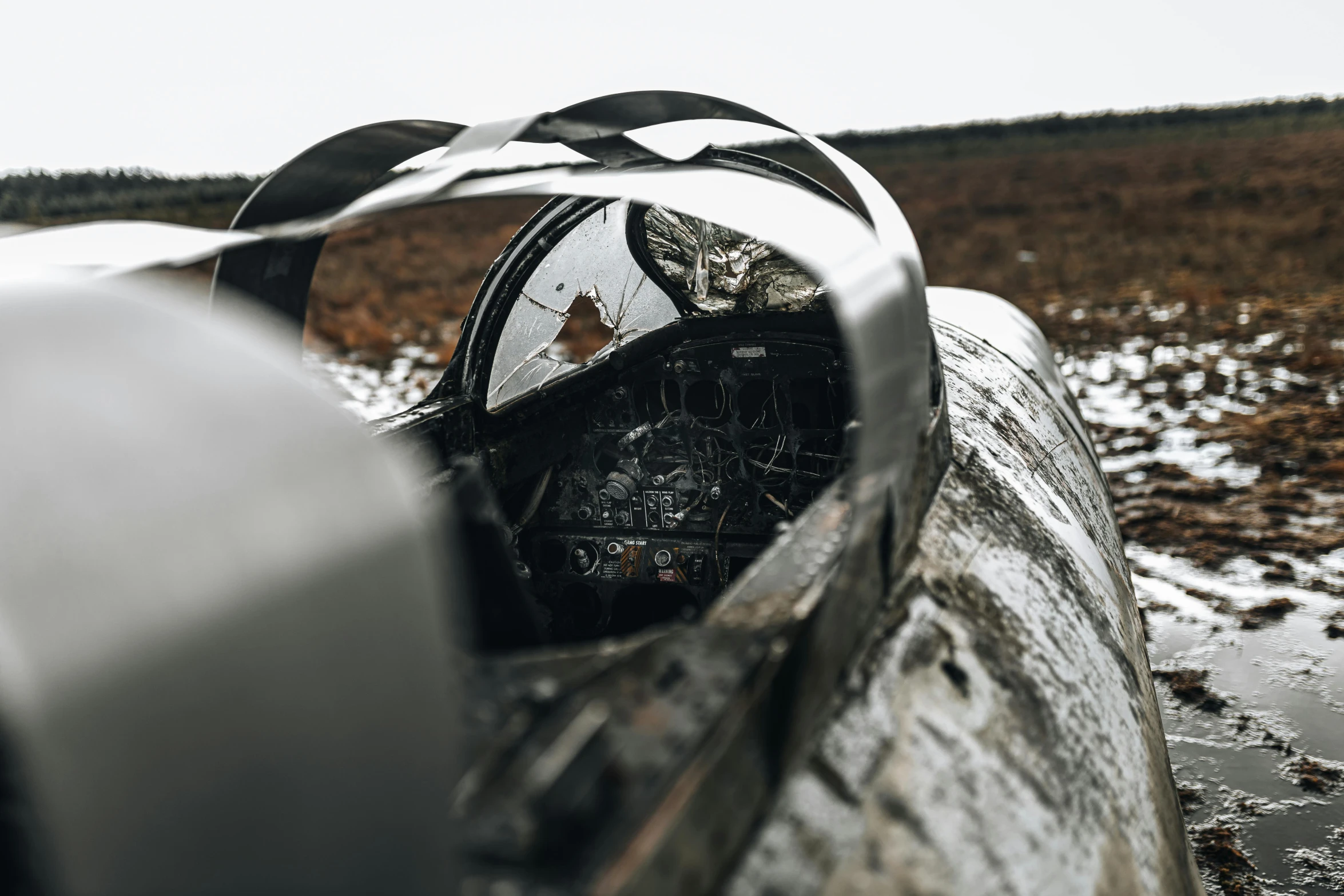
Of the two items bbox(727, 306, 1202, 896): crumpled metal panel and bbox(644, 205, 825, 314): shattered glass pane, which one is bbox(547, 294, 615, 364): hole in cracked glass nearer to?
bbox(644, 205, 825, 314): shattered glass pane

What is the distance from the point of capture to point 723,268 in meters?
3.25

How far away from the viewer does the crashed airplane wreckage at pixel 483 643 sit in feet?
1.80

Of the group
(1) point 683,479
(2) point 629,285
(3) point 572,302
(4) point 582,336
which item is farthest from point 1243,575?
(4) point 582,336

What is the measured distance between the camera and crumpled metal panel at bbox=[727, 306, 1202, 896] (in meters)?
0.98

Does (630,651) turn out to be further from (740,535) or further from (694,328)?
(694,328)

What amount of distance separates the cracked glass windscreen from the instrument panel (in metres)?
0.23

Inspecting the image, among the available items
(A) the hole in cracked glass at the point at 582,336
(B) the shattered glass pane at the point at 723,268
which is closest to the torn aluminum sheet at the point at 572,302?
(B) the shattered glass pane at the point at 723,268

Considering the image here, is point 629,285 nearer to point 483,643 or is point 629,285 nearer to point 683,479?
point 683,479

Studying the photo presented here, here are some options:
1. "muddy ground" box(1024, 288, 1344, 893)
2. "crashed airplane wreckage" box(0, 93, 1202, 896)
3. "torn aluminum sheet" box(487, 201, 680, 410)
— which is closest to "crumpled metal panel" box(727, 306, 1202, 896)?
"crashed airplane wreckage" box(0, 93, 1202, 896)

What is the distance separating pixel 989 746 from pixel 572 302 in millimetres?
2269

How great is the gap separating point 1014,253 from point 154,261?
778 inches

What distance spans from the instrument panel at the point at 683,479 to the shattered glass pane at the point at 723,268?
0.22 m

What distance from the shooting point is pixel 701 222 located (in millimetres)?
3215

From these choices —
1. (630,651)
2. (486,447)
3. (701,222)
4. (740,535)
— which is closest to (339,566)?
(630,651)
